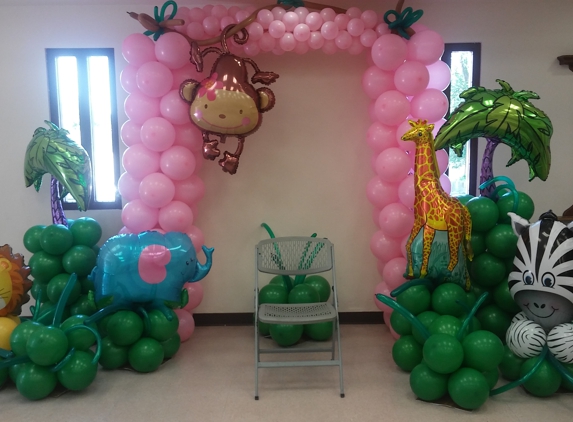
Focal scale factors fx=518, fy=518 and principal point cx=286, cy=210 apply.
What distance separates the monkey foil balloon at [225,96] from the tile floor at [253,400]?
5.03 feet

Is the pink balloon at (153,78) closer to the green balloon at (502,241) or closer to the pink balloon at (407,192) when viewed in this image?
the pink balloon at (407,192)

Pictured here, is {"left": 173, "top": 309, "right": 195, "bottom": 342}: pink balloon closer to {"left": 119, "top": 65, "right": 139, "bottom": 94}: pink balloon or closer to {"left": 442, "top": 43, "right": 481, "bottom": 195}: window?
{"left": 119, "top": 65, "right": 139, "bottom": 94}: pink balloon

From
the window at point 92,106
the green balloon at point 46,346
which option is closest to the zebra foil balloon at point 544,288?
the green balloon at point 46,346

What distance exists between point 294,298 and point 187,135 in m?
1.32

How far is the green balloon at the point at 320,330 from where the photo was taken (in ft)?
11.9

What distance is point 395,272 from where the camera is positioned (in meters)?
3.44

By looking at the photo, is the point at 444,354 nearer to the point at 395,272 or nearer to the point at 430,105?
the point at 395,272

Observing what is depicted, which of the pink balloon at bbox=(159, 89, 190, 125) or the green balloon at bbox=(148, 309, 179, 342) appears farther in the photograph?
the pink balloon at bbox=(159, 89, 190, 125)

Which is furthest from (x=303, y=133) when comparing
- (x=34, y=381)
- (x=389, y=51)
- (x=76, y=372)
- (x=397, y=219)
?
(x=34, y=381)

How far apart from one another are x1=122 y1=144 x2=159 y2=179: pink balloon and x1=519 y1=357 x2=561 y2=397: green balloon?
2532 mm

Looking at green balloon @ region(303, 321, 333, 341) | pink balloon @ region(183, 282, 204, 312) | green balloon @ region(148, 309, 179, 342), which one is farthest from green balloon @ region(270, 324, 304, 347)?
green balloon @ region(148, 309, 179, 342)

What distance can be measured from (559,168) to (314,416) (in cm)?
267

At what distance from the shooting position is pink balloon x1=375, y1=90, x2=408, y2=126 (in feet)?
10.9

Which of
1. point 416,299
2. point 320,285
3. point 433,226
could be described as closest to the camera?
point 433,226
